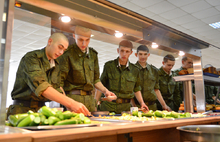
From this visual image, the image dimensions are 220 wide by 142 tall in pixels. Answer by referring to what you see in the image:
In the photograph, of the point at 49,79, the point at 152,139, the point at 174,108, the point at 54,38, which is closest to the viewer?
the point at 152,139

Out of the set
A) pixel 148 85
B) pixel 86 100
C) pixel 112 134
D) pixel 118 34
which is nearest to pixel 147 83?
pixel 148 85

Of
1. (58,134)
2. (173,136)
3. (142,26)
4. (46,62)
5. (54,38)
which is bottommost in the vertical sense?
(173,136)

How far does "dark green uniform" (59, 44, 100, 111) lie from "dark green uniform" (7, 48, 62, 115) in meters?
0.26

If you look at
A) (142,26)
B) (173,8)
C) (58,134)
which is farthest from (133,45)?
(173,8)

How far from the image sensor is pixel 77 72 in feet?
7.66

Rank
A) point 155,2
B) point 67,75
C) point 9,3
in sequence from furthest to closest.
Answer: point 155,2
point 67,75
point 9,3

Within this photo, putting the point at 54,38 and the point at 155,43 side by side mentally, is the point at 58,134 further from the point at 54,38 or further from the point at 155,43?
the point at 155,43

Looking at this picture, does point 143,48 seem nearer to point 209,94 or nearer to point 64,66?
point 64,66

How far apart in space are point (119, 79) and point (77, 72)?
2.86ft

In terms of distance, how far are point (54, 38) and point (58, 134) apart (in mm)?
Answer: 1244

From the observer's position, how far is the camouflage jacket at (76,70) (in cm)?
233

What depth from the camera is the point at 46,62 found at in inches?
77.4

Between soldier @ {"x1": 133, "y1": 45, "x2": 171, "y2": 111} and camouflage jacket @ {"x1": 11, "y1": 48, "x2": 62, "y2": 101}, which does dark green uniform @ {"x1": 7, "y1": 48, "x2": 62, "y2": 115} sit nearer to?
camouflage jacket @ {"x1": 11, "y1": 48, "x2": 62, "y2": 101}

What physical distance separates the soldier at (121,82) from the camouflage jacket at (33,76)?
1055 millimetres
